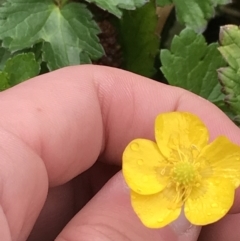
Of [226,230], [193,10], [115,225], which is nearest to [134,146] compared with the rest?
[115,225]

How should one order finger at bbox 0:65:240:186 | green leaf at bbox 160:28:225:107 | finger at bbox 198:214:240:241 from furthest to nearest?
green leaf at bbox 160:28:225:107, finger at bbox 198:214:240:241, finger at bbox 0:65:240:186

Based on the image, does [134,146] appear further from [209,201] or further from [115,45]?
[115,45]

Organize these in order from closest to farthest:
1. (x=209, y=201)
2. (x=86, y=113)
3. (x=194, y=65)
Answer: (x=209, y=201)
(x=86, y=113)
(x=194, y=65)

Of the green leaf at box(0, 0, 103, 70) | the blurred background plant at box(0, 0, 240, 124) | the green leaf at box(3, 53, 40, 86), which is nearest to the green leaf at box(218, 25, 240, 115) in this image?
the blurred background plant at box(0, 0, 240, 124)

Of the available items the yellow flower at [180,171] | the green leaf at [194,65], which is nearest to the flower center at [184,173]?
the yellow flower at [180,171]

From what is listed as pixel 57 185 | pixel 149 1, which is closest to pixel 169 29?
pixel 149 1

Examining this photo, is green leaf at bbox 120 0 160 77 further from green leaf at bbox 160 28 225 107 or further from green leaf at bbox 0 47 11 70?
green leaf at bbox 0 47 11 70
